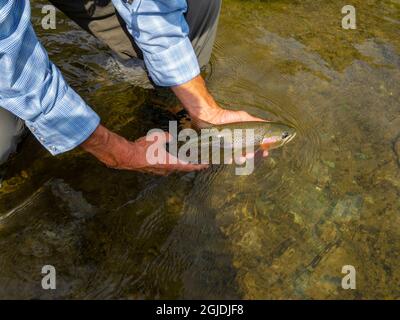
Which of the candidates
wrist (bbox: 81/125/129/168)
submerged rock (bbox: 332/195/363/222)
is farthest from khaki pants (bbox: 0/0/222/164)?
submerged rock (bbox: 332/195/363/222)

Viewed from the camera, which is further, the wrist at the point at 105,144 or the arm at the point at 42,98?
the wrist at the point at 105,144

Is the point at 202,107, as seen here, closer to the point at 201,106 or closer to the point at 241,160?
the point at 201,106

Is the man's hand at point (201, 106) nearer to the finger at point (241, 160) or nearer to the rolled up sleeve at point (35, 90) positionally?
the finger at point (241, 160)

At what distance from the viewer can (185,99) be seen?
288 centimetres

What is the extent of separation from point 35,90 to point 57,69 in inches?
8.7

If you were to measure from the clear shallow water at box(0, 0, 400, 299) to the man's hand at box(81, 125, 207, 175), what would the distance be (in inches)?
3.9

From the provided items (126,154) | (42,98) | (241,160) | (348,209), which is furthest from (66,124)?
(348,209)

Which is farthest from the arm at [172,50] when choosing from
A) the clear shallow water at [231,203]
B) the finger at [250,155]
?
the clear shallow water at [231,203]

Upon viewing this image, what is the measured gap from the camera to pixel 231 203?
2742 mm

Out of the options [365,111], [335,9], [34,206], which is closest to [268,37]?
[335,9]

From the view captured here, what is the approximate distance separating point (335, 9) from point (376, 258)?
265 cm

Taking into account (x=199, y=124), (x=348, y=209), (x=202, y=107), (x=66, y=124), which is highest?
(x=66, y=124)

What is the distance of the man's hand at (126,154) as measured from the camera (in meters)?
2.43

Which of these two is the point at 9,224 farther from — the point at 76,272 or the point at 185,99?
the point at 185,99
